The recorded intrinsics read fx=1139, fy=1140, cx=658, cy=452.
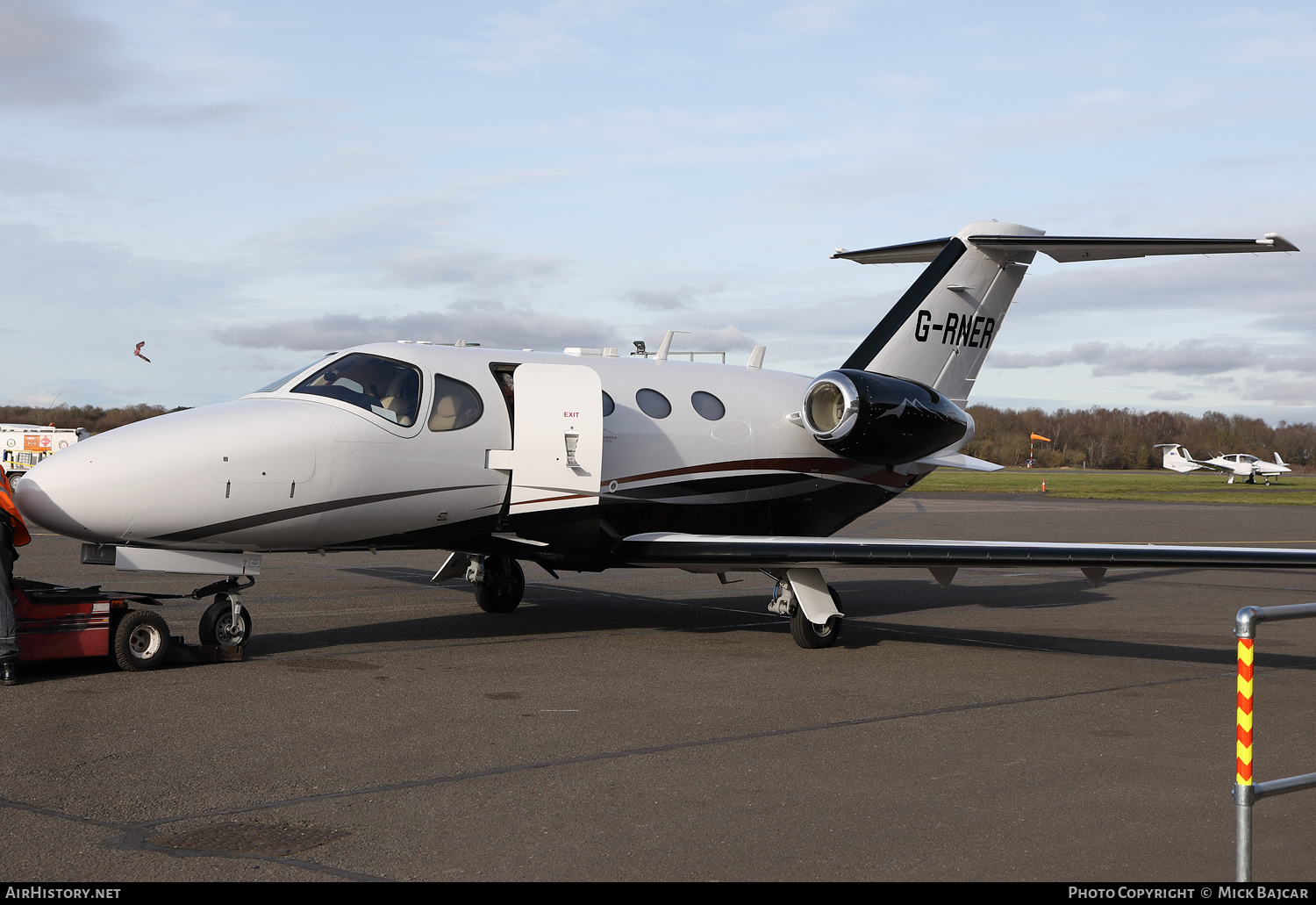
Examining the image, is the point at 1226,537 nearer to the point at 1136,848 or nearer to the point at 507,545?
the point at 507,545

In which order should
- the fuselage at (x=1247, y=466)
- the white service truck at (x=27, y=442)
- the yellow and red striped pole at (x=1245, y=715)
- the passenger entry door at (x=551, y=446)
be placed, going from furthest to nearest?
the fuselage at (x=1247, y=466)
the white service truck at (x=27, y=442)
the passenger entry door at (x=551, y=446)
the yellow and red striped pole at (x=1245, y=715)

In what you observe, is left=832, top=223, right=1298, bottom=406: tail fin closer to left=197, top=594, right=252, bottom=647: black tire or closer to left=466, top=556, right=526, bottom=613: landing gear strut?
left=466, top=556, right=526, bottom=613: landing gear strut

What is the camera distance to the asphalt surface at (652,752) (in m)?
4.97

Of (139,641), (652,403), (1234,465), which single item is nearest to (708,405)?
(652,403)

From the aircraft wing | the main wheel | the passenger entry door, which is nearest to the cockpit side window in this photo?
the passenger entry door

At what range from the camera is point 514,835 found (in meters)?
5.21

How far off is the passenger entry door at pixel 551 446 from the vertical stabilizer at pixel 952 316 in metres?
4.74

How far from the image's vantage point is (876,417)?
1295 centimetres

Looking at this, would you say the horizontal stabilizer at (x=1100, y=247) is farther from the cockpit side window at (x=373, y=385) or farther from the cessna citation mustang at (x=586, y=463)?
the cockpit side window at (x=373, y=385)

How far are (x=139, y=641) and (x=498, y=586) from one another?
189 inches

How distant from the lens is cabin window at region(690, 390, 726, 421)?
1282cm

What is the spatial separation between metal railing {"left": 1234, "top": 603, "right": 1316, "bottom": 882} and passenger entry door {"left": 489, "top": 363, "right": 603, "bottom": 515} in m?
7.59

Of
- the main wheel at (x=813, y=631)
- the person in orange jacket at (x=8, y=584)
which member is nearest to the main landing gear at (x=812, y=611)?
the main wheel at (x=813, y=631)
